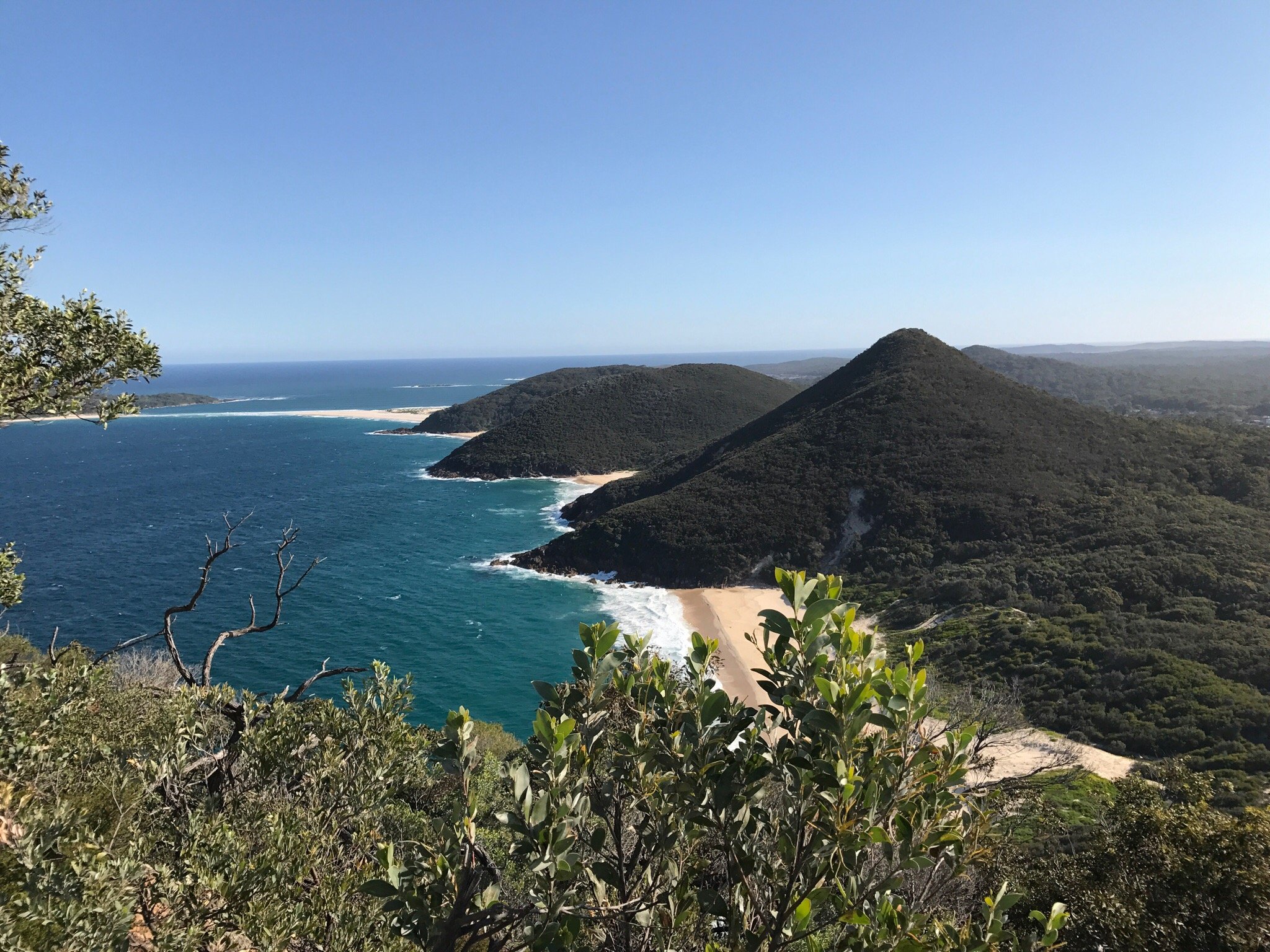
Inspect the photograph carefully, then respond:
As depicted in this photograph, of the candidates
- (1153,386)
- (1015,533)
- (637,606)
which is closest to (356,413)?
(637,606)

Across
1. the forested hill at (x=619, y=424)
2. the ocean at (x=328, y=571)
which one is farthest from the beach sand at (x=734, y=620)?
the forested hill at (x=619, y=424)

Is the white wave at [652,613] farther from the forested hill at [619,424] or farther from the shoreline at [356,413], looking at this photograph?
the shoreline at [356,413]

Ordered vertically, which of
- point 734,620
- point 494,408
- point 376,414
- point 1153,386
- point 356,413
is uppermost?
point 356,413

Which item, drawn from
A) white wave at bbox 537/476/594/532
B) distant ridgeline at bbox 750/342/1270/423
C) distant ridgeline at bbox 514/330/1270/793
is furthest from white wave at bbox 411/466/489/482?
distant ridgeline at bbox 750/342/1270/423


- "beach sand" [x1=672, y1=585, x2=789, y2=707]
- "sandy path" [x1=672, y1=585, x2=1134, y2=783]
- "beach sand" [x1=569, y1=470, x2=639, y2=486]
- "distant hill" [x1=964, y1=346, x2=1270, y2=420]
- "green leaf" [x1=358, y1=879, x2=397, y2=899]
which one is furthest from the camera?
"distant hill" [x1=964, y1=346, x2=1270, y2=420]

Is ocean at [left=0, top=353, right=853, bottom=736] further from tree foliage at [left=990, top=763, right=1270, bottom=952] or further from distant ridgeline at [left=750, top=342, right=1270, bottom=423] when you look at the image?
distant ridgeline at [left=750, top=342, right=1270, bottom=423]

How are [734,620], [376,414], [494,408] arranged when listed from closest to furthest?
[734,620], [494,408], [376,414]

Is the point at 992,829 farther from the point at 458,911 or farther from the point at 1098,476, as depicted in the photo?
the point at 1098,476

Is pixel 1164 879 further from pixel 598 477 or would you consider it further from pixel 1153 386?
pixel 1153 386
